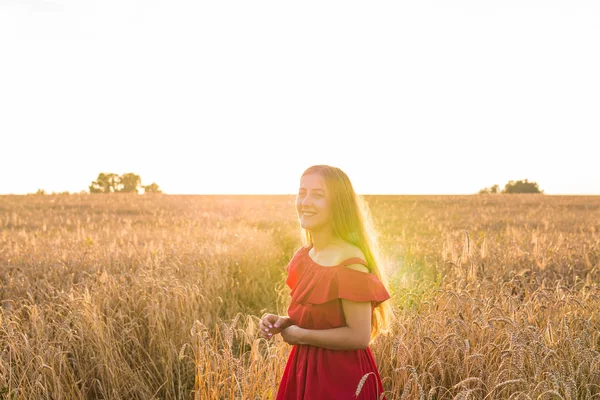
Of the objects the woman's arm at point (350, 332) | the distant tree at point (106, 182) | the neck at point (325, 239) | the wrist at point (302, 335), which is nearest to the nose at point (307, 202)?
the neck at point (325, 239)

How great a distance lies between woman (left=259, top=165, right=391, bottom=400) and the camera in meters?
2.20

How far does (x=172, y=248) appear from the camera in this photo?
739 cm

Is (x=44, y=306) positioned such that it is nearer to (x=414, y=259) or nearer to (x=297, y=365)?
(x=297, y=365)

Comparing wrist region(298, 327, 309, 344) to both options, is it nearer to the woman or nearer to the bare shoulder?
the woman

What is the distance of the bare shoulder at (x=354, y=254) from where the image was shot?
2.25 metres

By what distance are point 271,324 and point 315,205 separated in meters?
0.60

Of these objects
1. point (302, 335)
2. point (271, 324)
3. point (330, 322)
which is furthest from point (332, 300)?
point (271, 324)

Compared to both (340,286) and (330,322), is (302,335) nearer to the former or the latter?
(330,322)

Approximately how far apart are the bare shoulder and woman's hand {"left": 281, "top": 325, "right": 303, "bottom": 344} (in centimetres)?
38

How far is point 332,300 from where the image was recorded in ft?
7.42

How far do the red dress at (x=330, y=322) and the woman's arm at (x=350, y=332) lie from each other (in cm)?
5

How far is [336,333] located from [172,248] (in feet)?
18.4

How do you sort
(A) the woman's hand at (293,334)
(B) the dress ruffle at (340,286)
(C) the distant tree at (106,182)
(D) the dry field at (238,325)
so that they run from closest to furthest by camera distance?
(B) the dress ruffle at (340,286) → (A) the woman's hand at (293,334) → (D) the dry field at (238,325) → (C) the distant tree at (106,182)

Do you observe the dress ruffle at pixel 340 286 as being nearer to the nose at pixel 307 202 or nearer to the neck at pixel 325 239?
the neck at pixel 325 239
